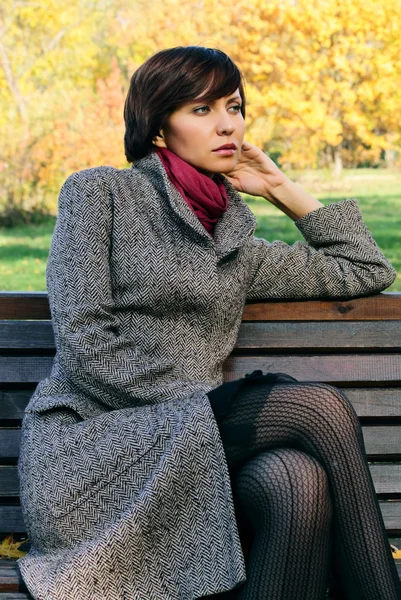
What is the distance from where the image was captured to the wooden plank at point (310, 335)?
129 inches

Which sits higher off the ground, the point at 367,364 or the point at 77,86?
the point at 367,364

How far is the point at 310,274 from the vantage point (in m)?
3.21

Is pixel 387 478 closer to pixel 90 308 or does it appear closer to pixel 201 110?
pixel 90 308

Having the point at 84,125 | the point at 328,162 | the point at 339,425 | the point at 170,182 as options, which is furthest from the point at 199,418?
the point at 328,162

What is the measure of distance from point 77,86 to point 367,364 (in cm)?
1073

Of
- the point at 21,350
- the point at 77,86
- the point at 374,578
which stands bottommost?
the point at 77,86

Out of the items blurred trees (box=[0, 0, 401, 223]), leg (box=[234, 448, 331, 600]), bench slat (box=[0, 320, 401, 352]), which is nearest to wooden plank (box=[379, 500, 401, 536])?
bench slat (box=[0, 320, 401, 352])

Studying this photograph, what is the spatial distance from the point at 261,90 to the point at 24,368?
9617 millimetres

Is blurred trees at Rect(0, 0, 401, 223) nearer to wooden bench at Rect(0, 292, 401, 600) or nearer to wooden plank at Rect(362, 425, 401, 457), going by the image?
wooden bench at Rect(0, 292, 401, 600)

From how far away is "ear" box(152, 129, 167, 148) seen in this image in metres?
3.07

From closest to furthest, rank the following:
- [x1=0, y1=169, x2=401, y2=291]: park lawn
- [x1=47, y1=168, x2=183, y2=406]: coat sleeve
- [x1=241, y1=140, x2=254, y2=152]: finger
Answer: [x1=47, y1=168, x2=183, y2=406]: coat sleeve, [x1=241, y1=140, x2=254, y2=152]: finger, [x1=0, y1=169, x2=401, y2=291]: park lawn

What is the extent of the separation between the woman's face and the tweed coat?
0.10m

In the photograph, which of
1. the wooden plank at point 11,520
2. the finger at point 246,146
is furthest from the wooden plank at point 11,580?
the finger at point 246,146

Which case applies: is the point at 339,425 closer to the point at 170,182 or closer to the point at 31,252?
the point at 170,182
